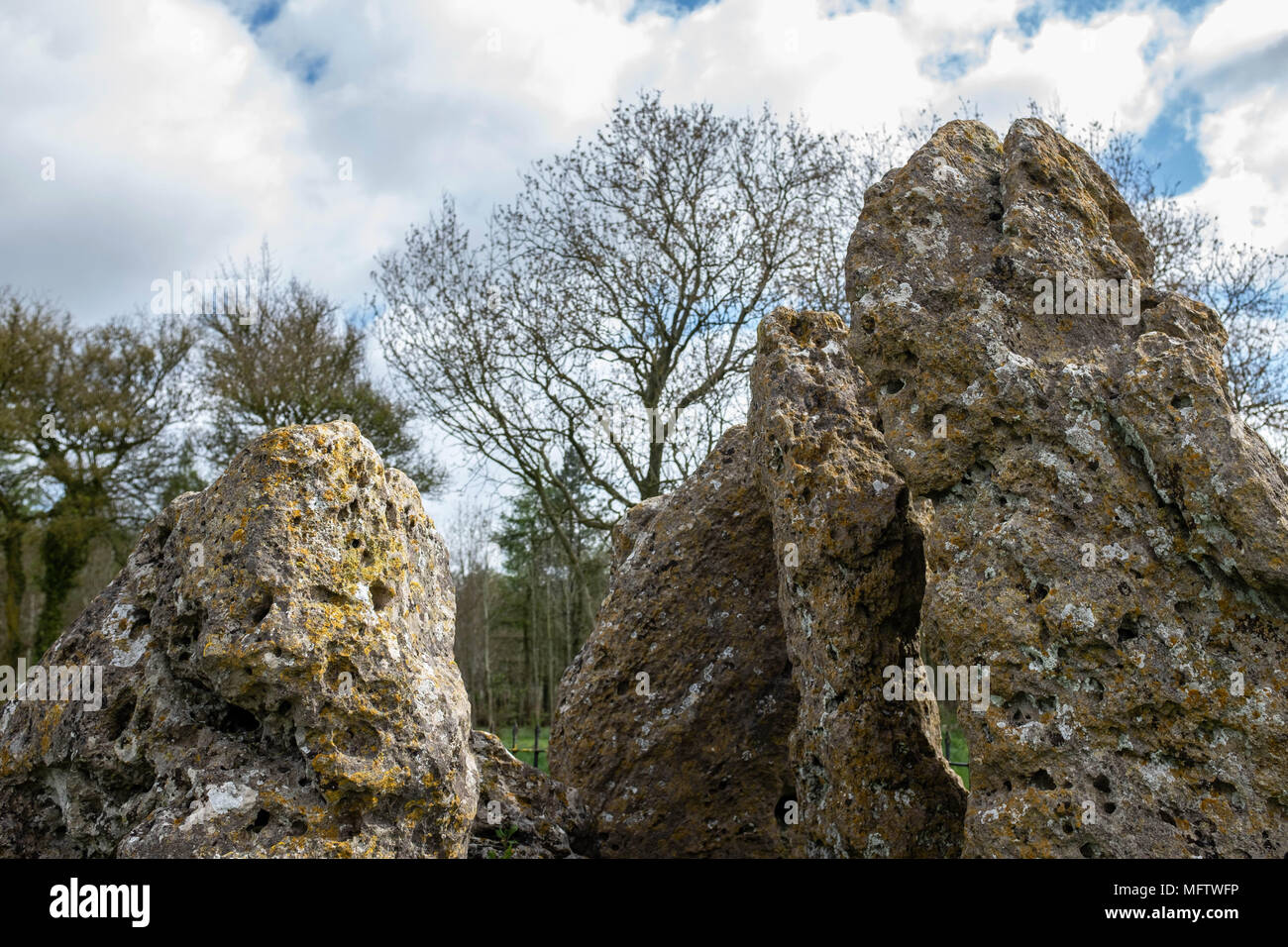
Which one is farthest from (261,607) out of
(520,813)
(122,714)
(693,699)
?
(693,699)

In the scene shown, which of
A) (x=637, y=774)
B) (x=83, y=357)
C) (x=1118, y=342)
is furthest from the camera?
(x=83, y=357)

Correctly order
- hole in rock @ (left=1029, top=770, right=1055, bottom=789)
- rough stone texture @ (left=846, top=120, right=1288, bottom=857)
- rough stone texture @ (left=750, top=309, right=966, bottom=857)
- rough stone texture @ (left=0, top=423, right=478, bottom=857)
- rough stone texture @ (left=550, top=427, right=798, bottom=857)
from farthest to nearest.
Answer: rough stone texture @ (left=550, top=427, right=798, bottom=857) → rough stone texture @ (left=750, top=309, right=966, bottom=857) → hole in rock @ (left=1029, top=770, right=1055, bottom=789) → rough stone texture @ (left=846, top=120, right=1288, bottom=857) → rough stone texture @ (left=0, top=423, right=478, bottom=857)

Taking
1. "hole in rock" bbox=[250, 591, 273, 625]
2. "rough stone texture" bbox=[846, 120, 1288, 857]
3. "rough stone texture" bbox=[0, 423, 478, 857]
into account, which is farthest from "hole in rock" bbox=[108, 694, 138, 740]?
"rough stone texture" bbox=[846, 120, 1288, 857]

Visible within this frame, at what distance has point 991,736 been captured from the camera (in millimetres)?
4320

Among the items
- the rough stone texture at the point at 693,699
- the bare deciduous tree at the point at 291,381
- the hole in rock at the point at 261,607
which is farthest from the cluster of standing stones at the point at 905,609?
the bare deciduous tree at the point at 291,381

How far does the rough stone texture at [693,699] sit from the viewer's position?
6379 mm

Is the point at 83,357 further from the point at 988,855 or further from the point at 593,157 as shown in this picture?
the point at 988,855

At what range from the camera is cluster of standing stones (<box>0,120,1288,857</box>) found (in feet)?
12.9

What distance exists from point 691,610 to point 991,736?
2669mm

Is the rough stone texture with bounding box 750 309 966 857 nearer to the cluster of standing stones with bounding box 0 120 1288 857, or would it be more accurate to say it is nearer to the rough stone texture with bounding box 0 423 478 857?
→ the cluster of standing stones with bounding box 0 120 1288 857

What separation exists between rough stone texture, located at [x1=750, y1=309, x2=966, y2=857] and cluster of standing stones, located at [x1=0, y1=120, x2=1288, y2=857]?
0.02 meters

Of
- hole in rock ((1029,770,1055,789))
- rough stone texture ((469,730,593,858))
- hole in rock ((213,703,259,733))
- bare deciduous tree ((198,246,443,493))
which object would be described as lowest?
rough stone texture ((469,730,593,858))

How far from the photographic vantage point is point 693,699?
650 centimetres
